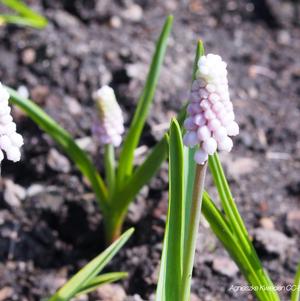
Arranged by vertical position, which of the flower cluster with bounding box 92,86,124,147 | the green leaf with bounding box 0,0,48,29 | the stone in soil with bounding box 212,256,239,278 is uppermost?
the green leaf with bounding box 0,0,48,29

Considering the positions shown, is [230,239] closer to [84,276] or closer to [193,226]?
[193,226]

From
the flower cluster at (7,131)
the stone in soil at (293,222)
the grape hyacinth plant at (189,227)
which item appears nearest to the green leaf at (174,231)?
the grape hyacinth plant at (189,227)

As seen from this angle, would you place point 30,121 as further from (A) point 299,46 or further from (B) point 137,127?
(A) point 299,46

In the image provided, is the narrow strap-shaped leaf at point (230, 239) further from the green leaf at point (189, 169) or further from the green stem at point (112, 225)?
the green stem at point (112, 225)

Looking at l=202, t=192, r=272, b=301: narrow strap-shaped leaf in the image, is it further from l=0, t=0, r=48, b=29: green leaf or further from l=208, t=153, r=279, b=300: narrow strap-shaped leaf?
l=0, t=0, r=48, b=29: green leaf

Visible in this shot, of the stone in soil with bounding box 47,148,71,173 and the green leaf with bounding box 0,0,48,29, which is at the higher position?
the green leaf with bounding box 0,0,48,29

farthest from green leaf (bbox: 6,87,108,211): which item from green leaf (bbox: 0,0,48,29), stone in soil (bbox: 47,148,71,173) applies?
green leaf (bbox: 0,0,48,29)
